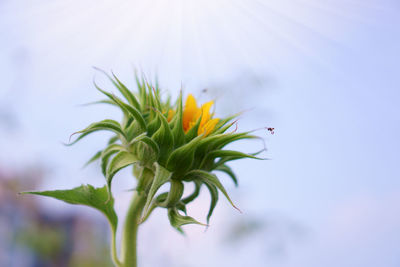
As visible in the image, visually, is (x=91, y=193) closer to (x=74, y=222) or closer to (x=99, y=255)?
(x=99, y=255)

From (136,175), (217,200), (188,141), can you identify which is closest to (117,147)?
(136,175)

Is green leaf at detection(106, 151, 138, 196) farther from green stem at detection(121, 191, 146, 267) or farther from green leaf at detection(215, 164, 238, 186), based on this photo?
green leaf at detection(215, 164, 238, 186)

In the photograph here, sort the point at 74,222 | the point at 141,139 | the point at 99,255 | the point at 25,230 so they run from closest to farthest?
the point at 141,139
the point at 25,230
the point at 99,255
the point at 74,222

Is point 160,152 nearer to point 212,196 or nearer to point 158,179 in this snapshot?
point 158,179

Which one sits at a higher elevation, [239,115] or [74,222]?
[74,222]

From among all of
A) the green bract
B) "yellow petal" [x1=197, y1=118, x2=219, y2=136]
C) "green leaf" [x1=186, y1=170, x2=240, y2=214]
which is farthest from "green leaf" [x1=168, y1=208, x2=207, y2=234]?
"yellow petal" [x1=197, y1=118, x2=219, y2=136]

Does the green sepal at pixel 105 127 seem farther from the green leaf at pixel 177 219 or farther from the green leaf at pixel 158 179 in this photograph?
the green leaf at pixel 177 219
